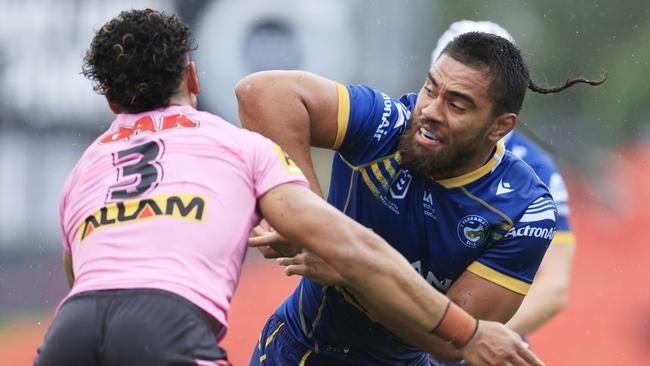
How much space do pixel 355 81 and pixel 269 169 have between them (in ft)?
13.0

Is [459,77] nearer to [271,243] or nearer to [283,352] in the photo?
[271,243]

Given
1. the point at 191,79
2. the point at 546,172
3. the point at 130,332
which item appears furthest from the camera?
the point at 546,172

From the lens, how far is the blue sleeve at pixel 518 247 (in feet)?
13.8

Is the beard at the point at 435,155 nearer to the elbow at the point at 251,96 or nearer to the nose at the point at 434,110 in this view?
the nose at the point at 434,110

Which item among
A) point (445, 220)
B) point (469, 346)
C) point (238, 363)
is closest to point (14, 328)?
point (238, 363)

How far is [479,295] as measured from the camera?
4195mm

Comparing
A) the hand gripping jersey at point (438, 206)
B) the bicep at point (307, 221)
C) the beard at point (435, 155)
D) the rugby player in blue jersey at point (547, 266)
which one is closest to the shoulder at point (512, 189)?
the hand gripping jersey at point (438, 206)

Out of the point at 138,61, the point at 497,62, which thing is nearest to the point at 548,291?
the point at 497,62

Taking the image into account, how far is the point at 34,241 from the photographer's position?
268 inches

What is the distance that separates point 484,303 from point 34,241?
3.41 m

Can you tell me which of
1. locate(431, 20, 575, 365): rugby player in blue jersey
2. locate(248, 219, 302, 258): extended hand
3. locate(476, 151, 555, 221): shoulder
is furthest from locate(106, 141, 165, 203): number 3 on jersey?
locate(431, 20, 575, 365): rugby player in blue jersey

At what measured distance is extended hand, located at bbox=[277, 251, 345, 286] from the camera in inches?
152

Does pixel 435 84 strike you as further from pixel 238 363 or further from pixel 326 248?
pixel 238 363

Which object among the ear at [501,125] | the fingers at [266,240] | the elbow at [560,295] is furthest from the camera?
the elbow at [560,295]
